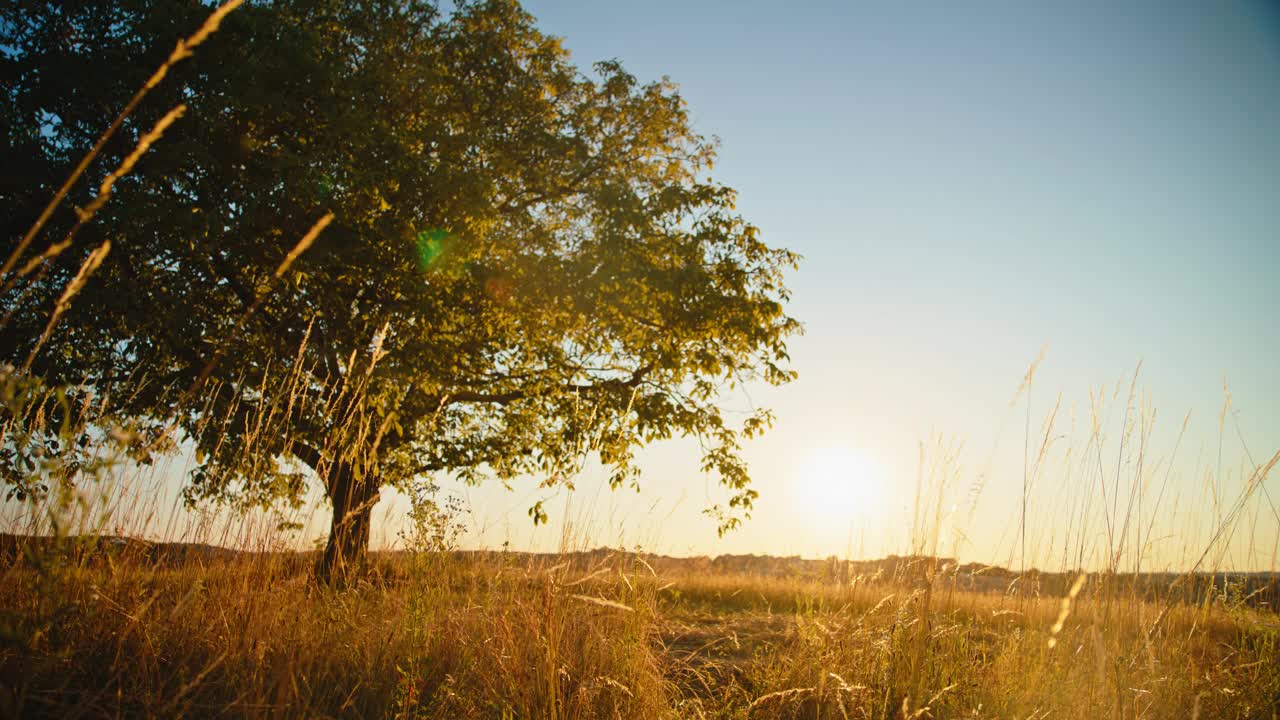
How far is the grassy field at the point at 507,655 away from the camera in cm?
246

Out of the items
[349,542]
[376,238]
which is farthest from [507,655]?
[376,238]

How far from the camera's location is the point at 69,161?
650cm

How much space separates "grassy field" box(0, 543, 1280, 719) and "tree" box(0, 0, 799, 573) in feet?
4.29

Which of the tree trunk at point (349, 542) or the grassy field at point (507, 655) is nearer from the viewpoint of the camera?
the grassy field at point (507, 655)

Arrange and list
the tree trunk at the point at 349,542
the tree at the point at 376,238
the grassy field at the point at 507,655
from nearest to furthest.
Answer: the grassy field at the point at 507,655, the tree trunk at the point at 349,542, the tree at the point at 376,238

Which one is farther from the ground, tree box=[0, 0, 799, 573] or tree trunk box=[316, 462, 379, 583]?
tree box=[0, 0, 799, 573]

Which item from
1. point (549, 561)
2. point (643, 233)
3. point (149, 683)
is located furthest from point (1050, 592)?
point (643, 233)

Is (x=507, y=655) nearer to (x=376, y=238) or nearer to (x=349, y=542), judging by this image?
(x=349, y=542)

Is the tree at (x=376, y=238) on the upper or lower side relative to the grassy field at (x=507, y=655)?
upper

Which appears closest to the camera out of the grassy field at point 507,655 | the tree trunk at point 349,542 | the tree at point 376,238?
the grassy field at point 507,655

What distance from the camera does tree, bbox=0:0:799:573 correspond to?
21.1 ft

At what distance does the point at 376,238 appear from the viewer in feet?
23.6

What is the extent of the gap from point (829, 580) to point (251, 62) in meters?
7.14

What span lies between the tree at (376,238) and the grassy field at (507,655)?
4.29 feet
